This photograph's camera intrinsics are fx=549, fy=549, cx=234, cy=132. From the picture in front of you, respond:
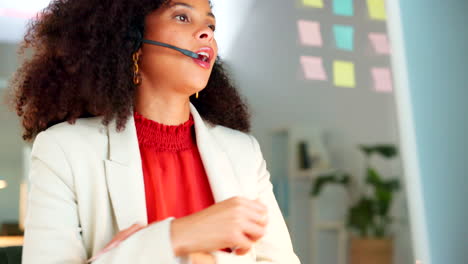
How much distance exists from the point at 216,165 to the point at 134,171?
17cm

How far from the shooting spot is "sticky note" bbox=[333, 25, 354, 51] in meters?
3.24

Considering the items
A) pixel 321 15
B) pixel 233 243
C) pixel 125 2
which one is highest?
pixel 321 15

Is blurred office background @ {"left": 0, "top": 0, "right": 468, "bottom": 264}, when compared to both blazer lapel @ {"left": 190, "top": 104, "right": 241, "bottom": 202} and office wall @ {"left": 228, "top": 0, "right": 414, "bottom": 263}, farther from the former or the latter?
blazer lapel @ {"left": 190, "top": 104, "right": 241, "bottom": 202}

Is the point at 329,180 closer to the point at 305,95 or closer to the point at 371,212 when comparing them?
the point at 371,212

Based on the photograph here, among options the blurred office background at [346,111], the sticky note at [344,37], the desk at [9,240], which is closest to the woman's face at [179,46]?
the blurred office background at [346,111]

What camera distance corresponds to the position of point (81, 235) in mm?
975

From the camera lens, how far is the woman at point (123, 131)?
963 mm

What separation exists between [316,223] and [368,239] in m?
0.36

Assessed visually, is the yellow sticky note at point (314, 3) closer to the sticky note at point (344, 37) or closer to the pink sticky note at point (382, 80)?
the sticky note at point (344, 37)

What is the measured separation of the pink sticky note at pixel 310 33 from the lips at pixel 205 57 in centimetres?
245

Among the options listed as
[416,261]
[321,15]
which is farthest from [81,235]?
[321,15]

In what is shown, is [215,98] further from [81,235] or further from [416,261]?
[416,261]

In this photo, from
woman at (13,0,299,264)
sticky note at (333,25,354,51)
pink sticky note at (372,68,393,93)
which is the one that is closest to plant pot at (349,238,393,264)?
pink sticky note at (372,68,393,93)

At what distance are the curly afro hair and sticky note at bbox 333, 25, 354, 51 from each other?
Result: 2314 millimetres
